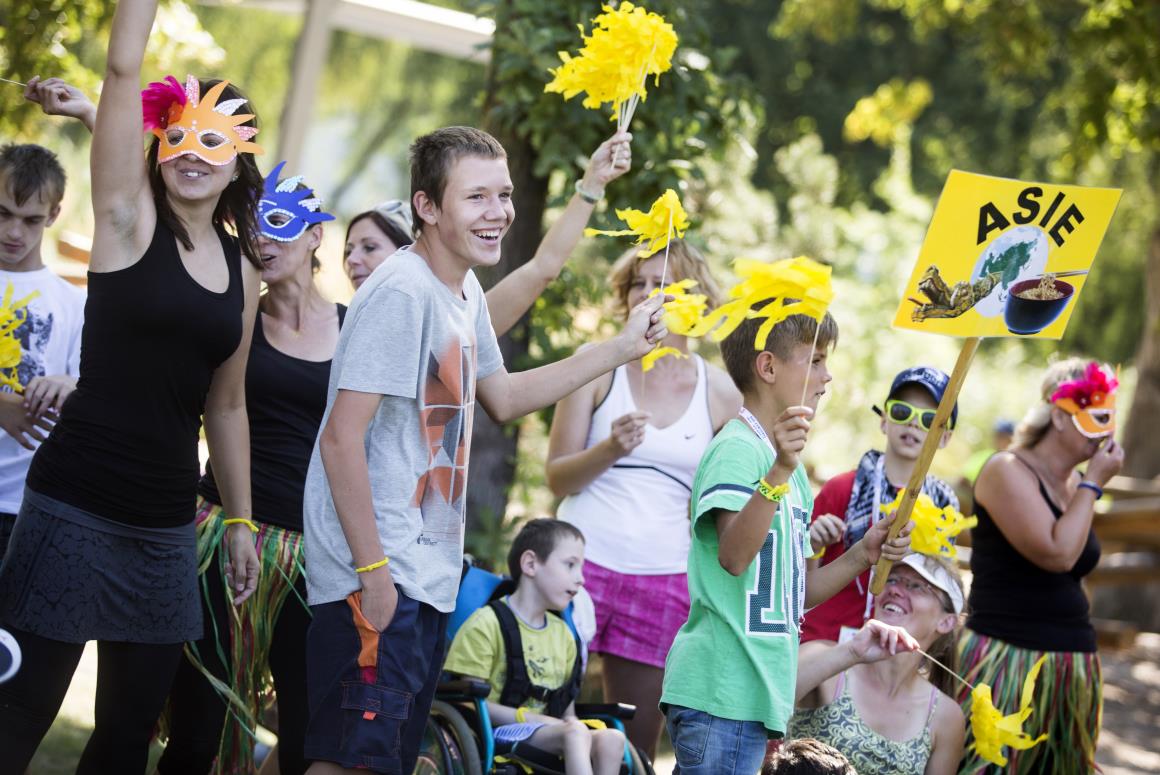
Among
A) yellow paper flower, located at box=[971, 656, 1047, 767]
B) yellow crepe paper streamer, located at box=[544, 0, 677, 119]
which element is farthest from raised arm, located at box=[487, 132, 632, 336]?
yellow paper flower, located at box=[971, 656, 1047, 767]

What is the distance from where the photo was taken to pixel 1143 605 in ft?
38.7

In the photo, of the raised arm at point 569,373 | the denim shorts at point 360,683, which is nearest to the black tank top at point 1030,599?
the raised arm at point 569,373

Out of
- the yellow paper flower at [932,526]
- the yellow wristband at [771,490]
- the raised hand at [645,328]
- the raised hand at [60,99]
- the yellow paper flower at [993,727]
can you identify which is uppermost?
the raised hand at [60,99]

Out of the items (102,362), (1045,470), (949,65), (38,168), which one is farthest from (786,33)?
(949,65)

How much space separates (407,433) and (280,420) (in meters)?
0.97

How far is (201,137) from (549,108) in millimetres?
2193

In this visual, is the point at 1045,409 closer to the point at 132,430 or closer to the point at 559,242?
the point at 559,242

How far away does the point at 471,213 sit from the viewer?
106 inches

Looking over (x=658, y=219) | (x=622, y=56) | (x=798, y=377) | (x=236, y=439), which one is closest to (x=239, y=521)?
(x=236, y=439)

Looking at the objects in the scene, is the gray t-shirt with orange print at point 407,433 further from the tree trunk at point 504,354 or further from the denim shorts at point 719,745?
the tree trunk at point 504,354

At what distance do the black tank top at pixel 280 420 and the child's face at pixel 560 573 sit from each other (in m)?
0.70

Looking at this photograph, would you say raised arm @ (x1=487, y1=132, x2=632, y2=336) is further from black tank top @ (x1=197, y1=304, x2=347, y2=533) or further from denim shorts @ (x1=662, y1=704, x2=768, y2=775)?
denim shorts @ (x1=662, y1=704, x2=768, y2=775)

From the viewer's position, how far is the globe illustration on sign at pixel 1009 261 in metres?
3.28

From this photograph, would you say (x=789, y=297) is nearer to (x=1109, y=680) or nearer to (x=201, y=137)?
(x=201, y=137)
